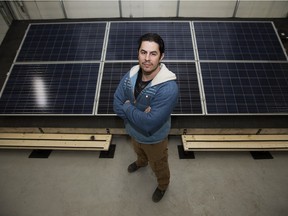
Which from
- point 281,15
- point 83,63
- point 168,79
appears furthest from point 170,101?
point 281,15

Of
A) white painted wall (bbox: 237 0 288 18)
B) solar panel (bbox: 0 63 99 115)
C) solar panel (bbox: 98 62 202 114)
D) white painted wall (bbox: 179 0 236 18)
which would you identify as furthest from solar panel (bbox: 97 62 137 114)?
white painted wall (bbox: 237 0 288 18)

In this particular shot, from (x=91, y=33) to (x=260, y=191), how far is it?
4233 millimetres

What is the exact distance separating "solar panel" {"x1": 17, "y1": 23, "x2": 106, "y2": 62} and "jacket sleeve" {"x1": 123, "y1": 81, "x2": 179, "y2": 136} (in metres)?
2.17

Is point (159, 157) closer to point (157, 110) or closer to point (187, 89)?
point (157, 110)

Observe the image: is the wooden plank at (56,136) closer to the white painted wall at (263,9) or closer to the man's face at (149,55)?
the man's face at (149,55)

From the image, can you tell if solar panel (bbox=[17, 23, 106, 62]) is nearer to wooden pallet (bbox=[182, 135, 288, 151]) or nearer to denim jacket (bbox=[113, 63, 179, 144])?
denim jacket (bbox=[113, 63, 179, 144])

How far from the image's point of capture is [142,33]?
4125 millimetres

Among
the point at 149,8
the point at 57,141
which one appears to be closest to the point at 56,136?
the point at 57,141

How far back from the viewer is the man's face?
5.92ft

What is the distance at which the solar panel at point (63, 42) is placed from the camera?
3.91 metres

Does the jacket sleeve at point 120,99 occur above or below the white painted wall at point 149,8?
below

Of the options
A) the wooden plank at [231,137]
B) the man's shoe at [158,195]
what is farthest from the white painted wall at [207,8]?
the man's shoe at [158,195]

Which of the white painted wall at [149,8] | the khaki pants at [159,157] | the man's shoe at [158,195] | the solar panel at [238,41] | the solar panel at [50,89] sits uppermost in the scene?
the white painted wall at [149,8]

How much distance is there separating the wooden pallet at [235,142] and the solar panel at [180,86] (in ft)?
1.76
